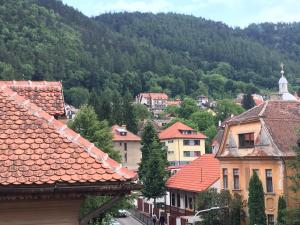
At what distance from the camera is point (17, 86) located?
11891 mm

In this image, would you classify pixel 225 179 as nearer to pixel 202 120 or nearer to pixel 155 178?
pixel 155 178

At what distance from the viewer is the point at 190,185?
41906mm

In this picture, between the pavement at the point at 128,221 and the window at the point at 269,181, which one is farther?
the pavement at the point at 128,221

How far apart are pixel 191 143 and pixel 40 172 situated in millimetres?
83794

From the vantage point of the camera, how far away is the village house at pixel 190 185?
40.4m

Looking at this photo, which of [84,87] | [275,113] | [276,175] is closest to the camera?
[276,175]

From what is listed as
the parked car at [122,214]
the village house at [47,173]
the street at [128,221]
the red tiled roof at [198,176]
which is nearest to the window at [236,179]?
the red tiled roof at [198,176]

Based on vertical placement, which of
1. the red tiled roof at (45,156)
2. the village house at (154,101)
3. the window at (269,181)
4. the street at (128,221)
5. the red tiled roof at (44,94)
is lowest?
the street at (128,221)

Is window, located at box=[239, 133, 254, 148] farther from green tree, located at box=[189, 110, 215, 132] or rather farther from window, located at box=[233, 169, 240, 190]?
green tree, located at box=[189, 110, 215, 132]

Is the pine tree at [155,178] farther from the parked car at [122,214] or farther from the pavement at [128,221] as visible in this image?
the parked car at [122,214]

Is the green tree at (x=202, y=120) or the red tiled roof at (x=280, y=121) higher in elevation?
the green tree at (x=202, y=120)

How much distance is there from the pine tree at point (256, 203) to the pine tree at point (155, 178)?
664 inches

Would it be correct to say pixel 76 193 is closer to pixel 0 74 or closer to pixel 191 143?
pixel 191 143

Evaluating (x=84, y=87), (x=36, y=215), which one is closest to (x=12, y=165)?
(x=36, y=215)
